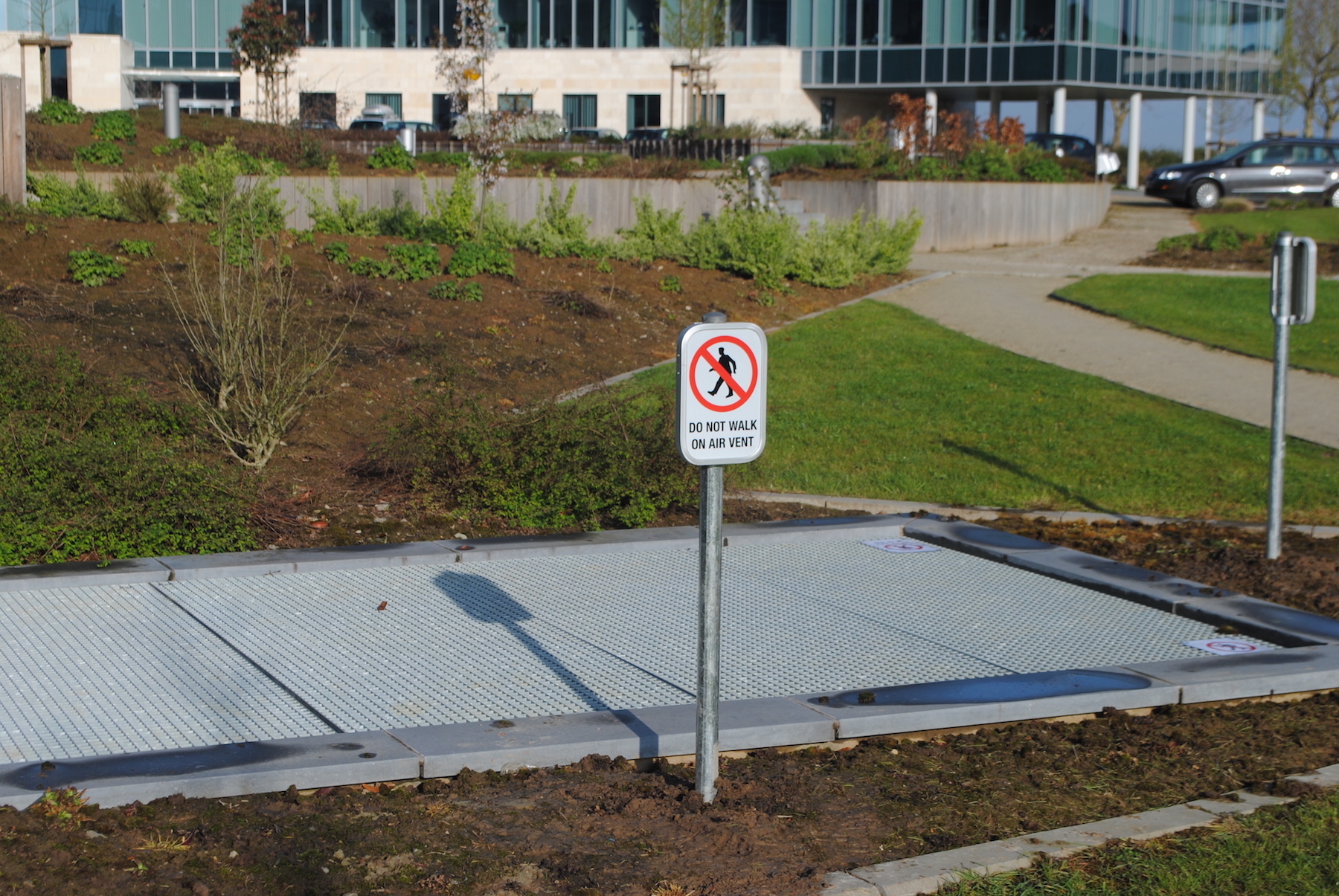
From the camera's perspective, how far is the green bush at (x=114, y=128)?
22422mm

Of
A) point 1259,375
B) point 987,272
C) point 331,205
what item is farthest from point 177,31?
point 1259,375

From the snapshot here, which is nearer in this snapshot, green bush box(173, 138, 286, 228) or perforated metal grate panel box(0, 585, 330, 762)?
perforated metal grate panel box(0, 585, 330, 762)

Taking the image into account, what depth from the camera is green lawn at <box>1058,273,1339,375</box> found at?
14750mm

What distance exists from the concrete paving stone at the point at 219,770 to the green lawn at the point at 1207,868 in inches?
70.3

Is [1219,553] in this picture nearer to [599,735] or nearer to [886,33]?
[599,735]

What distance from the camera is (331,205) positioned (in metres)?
18.7

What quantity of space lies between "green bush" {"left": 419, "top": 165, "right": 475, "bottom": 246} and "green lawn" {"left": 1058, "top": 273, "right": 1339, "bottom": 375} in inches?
314

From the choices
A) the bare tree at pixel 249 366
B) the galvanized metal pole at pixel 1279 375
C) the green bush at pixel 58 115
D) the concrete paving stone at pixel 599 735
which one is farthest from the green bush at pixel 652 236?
the concrete paving stone at pixel 599 735

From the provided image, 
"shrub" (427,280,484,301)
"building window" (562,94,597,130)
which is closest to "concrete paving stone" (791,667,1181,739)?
"shrub" (427,280,484,301)

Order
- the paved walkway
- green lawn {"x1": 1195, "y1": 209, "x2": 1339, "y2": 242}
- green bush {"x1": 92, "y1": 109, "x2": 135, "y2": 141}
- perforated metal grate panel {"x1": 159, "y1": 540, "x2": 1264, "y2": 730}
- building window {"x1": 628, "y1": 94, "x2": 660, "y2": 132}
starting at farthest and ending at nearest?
1. building window {"x1": 628, "y1": 94, "x2": 660, "y2": 132}
2. green lawn {"x1": 1195, "y1": 209, "x2": 1339, "y2": 242}
3. green bush {"x1": 92, "y1": 109, "x2": 135, "y2": 141}
4. the paved walkway
5. perforated metal grate panel {"x1": 159, "y1": 540, "x2": 1264, "y2": 730}

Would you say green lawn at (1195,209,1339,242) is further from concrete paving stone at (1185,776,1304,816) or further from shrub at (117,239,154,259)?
concrete paving stone at (1185,776,1304,816)

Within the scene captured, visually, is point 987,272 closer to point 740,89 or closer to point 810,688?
point 810,688

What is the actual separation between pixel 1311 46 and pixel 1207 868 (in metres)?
56.0

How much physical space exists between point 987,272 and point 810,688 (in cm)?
1652
